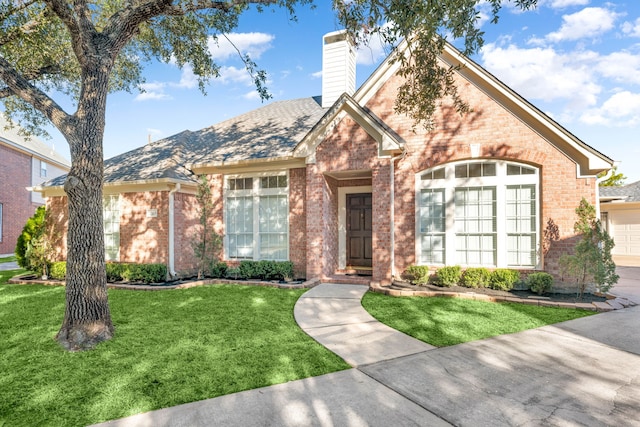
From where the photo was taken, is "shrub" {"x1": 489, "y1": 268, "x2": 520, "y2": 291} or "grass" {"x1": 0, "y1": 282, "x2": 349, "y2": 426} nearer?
"grass" {"x1": 0, "y1": 282, "x2": 349, "y2": 426}

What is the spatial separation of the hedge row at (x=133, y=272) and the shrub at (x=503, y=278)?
31.5 feet

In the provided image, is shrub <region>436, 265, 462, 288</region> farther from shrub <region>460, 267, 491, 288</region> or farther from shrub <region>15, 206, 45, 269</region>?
shrub <region>15, 206, 45, 269</region>

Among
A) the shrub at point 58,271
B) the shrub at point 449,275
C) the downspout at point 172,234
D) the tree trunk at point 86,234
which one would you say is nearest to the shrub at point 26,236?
the shrub at point 58,271

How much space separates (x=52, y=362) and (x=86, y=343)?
0.52 m

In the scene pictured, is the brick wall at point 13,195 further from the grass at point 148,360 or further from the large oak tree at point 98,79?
the large oak tree at point 98,79

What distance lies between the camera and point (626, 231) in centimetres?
1520

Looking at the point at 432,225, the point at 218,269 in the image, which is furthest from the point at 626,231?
the point at 218,269

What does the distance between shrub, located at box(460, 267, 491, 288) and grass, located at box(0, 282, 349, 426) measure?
4759mm

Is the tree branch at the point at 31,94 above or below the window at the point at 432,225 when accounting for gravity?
above

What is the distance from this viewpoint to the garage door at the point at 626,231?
1494 cm

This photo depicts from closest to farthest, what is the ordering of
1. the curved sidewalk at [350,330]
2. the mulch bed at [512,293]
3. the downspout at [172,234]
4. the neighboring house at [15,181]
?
the curved sidewalk at [350,330] → the mulch bed at [512,293] → the downspout at [172,234] → the neighboring house at [15,181]

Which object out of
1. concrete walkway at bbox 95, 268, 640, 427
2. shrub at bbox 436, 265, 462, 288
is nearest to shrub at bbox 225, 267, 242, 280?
concrete walkway at bbox 95, 268, 640, 427

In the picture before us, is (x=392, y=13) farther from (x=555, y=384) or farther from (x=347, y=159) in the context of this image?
(x=555, y=384)

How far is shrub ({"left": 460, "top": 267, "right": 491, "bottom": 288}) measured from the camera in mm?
8102
